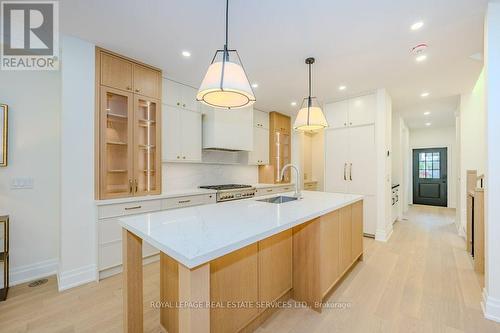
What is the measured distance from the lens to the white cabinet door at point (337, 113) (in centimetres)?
410

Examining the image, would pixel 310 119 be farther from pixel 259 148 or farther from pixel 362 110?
pixel 259 148

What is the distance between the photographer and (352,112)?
4.01 m

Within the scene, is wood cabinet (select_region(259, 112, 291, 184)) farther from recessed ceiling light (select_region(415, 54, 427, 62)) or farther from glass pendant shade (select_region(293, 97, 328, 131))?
recessed ceiling light (select_region(415, 54, 427, 62))

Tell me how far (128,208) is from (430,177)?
28.8 ft

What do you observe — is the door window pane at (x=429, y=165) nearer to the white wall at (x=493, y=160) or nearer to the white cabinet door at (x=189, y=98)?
the white wall at (x=493, y=160)

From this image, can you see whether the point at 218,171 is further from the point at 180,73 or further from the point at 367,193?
the point at 367,193

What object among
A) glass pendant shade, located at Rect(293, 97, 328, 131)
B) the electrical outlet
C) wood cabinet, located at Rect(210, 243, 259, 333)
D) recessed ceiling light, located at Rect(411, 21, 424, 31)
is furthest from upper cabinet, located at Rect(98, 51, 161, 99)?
recessed ceiling light, located at Rect(411, 21, 424, 31)

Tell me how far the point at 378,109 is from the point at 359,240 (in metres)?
2.23

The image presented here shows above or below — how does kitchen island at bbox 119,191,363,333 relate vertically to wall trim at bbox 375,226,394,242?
above

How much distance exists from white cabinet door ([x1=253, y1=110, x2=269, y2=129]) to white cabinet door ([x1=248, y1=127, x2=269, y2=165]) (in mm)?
88

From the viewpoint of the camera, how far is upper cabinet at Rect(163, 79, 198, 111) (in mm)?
3178

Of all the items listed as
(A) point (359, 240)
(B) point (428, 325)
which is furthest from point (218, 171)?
(B) point (428, 325)

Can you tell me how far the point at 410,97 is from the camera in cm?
403
